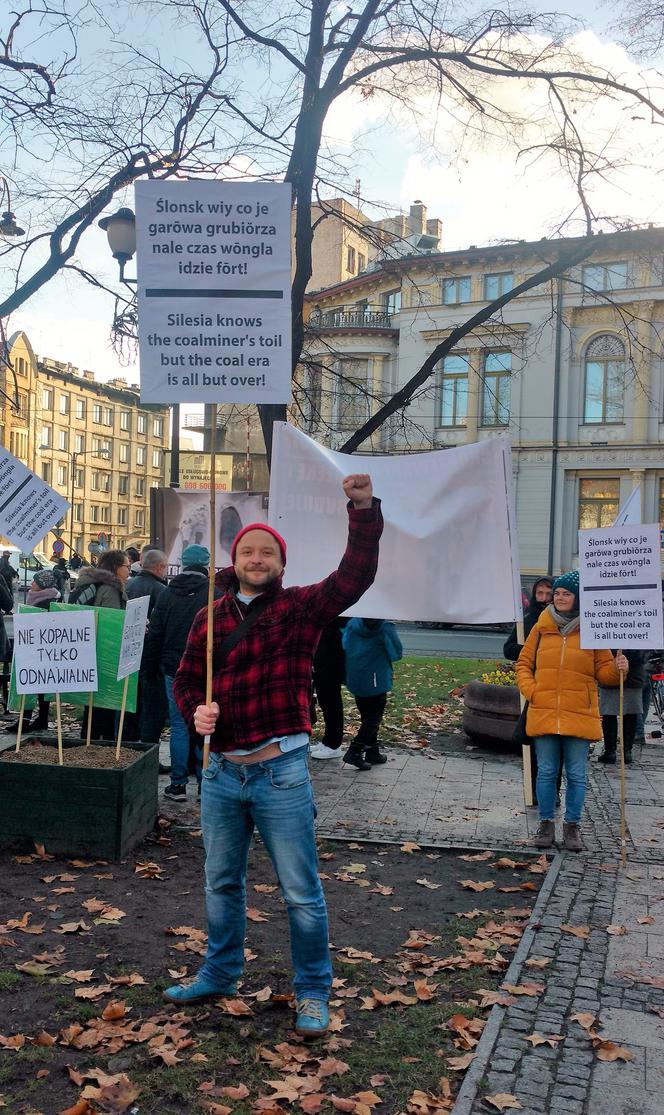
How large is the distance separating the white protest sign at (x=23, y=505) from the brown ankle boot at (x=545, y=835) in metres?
4.04

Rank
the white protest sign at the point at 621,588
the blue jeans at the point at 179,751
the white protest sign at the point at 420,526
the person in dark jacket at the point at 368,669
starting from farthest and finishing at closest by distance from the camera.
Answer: the person in dark jacket at the point at 368,669 < the blue jeans at the point at 179,751 < the white protest sign at the point at 420,526 < the white protest sign at the point at 621,588

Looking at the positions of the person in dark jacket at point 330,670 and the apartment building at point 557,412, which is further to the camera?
the apartment building at point 557,412

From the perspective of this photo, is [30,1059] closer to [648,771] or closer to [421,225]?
[648,771]

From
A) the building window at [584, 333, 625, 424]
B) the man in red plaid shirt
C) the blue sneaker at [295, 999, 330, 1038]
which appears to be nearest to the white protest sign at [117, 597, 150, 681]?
the man in red plaid shirt

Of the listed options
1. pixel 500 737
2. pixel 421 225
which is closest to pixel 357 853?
pixel 500 737

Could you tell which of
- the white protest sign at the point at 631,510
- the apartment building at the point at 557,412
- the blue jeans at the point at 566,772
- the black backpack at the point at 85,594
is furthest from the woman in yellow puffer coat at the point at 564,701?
the apartment building at the point at 557,412

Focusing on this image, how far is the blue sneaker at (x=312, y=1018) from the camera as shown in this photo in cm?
405

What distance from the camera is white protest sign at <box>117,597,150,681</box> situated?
273 inches

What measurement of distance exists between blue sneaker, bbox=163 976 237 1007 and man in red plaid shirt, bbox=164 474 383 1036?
0.33 metres

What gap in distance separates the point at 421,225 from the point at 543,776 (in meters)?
47.7

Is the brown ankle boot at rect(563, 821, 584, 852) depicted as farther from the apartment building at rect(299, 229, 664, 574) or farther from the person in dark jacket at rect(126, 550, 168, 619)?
the apartment building at rect(299, 229, 664, 574)

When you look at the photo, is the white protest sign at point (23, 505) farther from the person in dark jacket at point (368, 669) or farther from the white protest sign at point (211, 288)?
the person in dark jacket at point (368, 669)

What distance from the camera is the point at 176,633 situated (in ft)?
26.7

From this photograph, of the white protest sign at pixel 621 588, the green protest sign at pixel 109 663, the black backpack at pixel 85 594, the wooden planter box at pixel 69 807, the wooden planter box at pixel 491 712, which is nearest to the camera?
the wooden planter box at pixel 69 807
